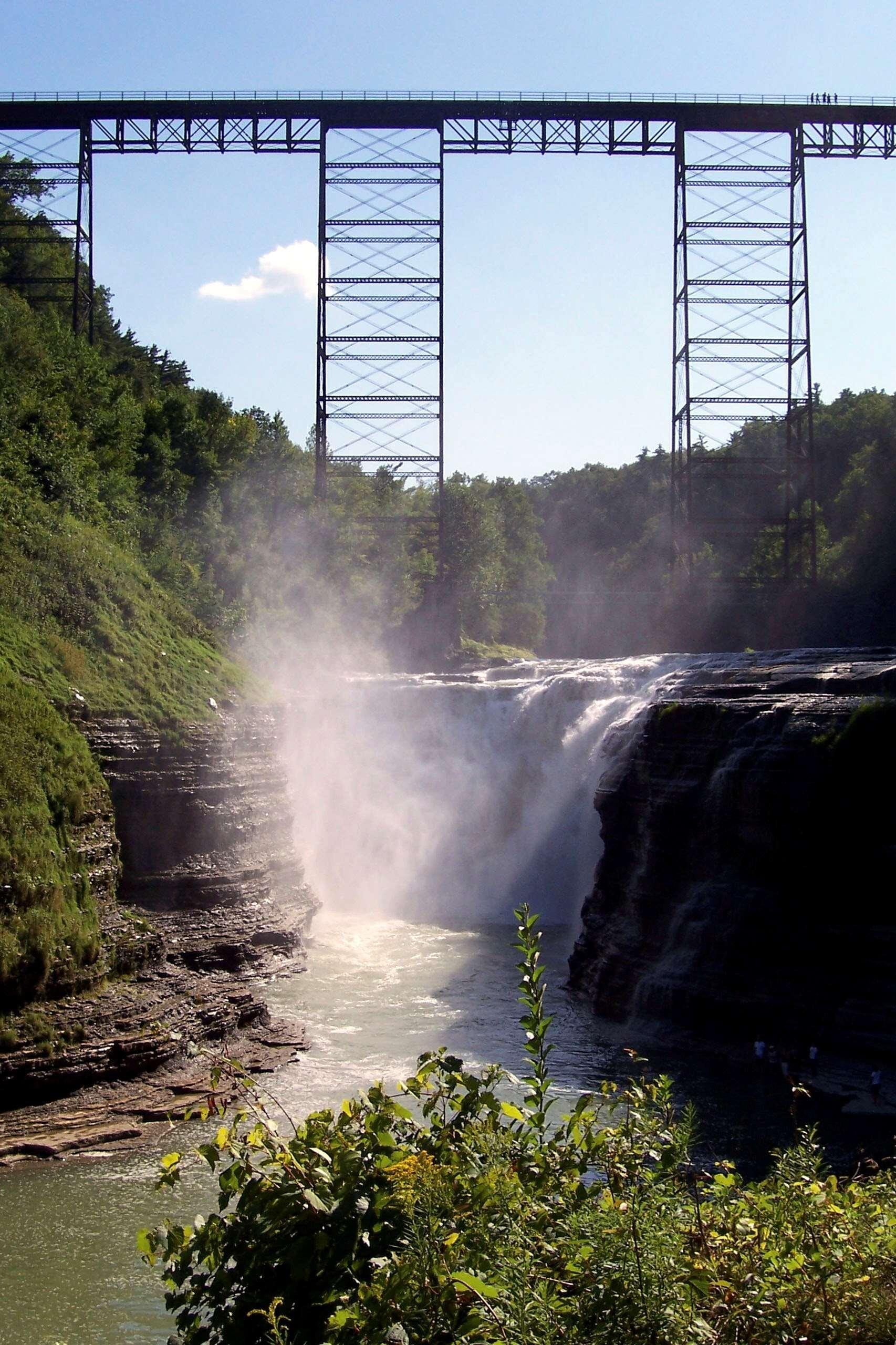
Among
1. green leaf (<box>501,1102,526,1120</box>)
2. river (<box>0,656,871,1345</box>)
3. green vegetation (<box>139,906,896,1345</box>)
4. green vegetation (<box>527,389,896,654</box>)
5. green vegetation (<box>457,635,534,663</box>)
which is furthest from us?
green vegetation (<box>457,635,534,663</box>)

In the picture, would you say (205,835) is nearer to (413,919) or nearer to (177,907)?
(177,907)

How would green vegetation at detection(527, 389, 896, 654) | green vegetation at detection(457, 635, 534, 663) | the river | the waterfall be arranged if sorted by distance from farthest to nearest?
green vegetation at detection(457, 635, 534, 663) → green vegetation at detection(527, 389, 896, 654) → the waterfall → the river

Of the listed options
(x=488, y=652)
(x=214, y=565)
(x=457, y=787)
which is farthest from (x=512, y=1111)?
(x=488, y=652)

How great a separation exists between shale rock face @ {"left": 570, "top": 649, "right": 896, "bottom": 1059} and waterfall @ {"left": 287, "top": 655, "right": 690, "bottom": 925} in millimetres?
5806

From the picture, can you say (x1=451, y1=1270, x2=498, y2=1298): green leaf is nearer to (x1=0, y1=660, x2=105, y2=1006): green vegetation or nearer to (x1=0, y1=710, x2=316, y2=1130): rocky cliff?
(x1=0, y1=710, x2=316, y2=1130): rocky cliff

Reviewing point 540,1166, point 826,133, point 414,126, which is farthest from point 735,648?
point 540,1166

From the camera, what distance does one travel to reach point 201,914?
19.7 meters

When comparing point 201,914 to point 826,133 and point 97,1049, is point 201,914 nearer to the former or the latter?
point 97,1049

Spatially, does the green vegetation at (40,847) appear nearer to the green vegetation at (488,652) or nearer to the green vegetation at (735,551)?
the green vegetation at (735,551)

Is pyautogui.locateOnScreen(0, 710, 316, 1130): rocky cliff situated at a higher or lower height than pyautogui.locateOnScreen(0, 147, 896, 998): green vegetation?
lower

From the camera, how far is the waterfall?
27.0 m

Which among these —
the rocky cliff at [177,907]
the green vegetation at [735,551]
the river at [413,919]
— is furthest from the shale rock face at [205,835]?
the green vegetation at [735,551]

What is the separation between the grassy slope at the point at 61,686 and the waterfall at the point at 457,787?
4.41 meters

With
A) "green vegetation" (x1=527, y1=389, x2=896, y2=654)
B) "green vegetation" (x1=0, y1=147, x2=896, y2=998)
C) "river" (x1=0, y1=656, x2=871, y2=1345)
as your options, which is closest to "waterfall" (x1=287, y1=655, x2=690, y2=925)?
"river" (x1=0, y1=656, x2=871, y2=1345)
